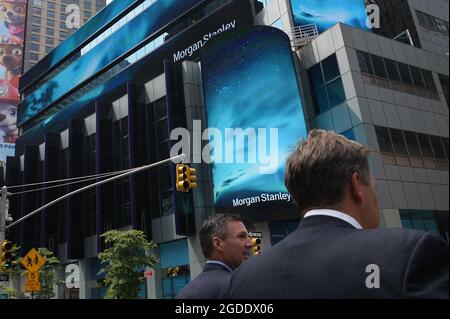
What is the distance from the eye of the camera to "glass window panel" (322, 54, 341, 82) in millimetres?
25781

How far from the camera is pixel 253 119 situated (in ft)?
88.7

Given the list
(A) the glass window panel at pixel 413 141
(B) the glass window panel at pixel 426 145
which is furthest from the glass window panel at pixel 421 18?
(B) the glass window panel at pixel 426 145

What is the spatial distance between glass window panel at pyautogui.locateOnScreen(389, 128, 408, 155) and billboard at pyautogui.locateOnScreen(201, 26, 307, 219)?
5186 mm

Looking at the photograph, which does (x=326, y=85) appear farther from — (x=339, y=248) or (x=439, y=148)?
(x=339, y=248)

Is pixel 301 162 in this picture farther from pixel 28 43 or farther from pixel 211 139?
pixel 28 43

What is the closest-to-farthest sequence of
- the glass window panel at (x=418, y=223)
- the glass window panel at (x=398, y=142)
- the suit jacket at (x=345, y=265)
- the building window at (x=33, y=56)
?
the suit jacket at (x=345, y=265) → the glass window panel at (x=398, y=142) → the glass window panel at (x=418, y=223) → the building window at (x=33, y=56)

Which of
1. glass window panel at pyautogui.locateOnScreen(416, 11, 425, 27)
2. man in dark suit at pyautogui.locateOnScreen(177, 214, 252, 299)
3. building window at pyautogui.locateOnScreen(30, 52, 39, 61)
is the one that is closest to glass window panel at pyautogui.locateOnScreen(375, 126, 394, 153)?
glass window panel at pyautogui.locateOnScreen(416, 11, 425, 27)

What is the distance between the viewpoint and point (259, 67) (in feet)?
90.7

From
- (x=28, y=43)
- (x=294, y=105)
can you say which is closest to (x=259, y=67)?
(x=294, y=105)

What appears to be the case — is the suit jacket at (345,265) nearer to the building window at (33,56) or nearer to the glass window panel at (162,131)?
the glass window panel at (162,131)

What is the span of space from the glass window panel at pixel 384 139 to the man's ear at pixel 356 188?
2274 cm

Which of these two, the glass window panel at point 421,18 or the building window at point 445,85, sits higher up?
the glass window panel at point 421,18

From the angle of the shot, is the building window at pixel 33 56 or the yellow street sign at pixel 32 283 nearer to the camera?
the yellow street sign at pixel 32 283

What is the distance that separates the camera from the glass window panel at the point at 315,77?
27030 mm
